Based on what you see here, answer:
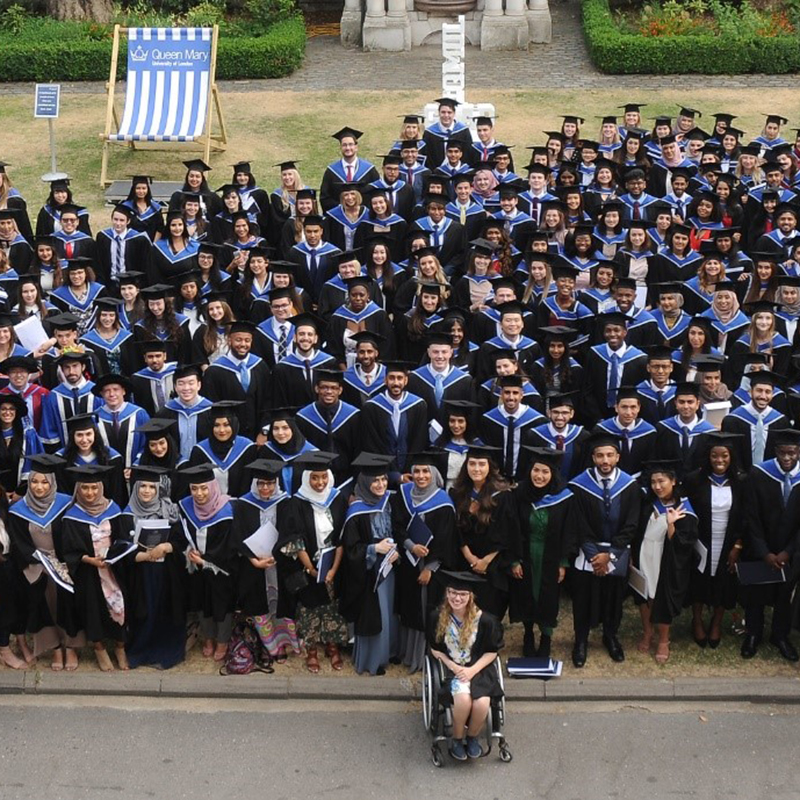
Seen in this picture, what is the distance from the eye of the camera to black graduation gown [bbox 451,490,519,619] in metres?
8.16

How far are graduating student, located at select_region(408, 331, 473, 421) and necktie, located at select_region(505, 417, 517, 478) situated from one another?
517 mm

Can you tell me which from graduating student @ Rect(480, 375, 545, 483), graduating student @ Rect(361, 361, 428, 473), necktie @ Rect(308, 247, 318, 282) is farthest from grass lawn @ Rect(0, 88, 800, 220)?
graduating student @ Rect(480, 375, 545, 483)

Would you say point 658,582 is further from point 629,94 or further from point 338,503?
point 629,94

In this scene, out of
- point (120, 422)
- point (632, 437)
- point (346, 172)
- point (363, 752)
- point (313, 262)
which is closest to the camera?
point (363, 752)

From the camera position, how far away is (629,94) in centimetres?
2073

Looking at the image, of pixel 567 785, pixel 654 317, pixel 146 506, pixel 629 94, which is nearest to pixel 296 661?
pixel 146 506

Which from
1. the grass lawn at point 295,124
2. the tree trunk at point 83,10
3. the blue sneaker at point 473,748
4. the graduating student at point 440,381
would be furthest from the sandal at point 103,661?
the tree trunk at point 83,10

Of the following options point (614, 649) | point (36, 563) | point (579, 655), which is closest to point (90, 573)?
point (36, 563)

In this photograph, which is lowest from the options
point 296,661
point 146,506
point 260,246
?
point 296,661

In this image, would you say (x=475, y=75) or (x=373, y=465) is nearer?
(x=373, y=465)

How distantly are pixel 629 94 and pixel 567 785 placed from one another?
50.4 feet

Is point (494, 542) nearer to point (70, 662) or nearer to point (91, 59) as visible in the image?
point (70, 662)

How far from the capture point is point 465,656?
24.6 ft

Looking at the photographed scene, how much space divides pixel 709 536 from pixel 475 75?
15.1 m
